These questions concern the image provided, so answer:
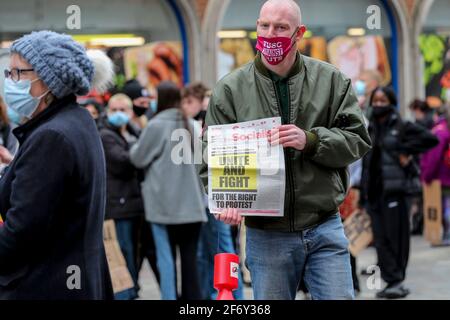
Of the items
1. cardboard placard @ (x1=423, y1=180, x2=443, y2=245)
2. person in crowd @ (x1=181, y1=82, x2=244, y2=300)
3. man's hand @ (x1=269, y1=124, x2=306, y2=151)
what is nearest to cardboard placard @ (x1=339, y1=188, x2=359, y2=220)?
person in crowd @ (x1=181, y1=82, x2=244, y2=300)

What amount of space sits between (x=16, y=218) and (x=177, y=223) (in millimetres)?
4376

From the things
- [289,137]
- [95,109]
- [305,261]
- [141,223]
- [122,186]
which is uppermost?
[95,109]

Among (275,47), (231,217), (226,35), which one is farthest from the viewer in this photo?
(226,35)

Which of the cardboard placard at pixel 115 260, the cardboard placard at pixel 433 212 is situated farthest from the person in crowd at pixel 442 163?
the cardboard placard at pixel 115 260

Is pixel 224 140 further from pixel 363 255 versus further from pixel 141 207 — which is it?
pixel 363 255

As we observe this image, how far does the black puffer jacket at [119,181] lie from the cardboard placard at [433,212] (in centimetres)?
562

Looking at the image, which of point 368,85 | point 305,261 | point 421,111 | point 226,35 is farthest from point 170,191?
point 226,35

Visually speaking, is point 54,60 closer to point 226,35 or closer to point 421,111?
point 421,111

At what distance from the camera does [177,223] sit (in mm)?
8391

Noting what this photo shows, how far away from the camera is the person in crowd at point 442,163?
42.9 feet

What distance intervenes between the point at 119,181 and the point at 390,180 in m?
2.60

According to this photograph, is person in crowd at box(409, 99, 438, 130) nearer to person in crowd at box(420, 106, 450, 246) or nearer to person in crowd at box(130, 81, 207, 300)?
person in crowd at box(420, 106, 450, 246)

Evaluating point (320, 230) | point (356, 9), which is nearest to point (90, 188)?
point (320, 230)

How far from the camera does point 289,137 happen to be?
4344 millimetres
